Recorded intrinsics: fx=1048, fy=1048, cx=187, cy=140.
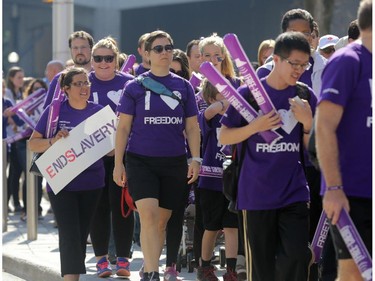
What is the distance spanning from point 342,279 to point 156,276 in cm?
296

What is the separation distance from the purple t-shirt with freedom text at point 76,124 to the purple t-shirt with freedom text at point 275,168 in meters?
2.31

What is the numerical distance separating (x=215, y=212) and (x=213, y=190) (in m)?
0.19

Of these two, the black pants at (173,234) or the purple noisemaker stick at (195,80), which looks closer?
the black pants at (173,234)

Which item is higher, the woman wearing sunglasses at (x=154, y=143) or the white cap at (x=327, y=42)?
the white cap at (x=327, y=42)

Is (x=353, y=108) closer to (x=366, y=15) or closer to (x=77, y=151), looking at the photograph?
(x=366, y=15)

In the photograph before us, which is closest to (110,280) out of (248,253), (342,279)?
(248,253)

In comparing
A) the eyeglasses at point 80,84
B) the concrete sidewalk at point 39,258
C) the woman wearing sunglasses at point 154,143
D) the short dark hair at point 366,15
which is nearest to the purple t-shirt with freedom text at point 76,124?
the eyeglasses at point 80,84

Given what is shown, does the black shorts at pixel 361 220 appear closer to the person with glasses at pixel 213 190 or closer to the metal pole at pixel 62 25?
the person with glasses at pixel 213 190

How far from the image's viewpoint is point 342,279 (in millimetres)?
5574

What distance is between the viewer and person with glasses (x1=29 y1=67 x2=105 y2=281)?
28.2 feet

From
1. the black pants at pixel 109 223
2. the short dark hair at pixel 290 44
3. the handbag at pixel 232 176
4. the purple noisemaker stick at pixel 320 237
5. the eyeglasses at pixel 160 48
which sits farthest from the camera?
the black pants at pixel 109 223

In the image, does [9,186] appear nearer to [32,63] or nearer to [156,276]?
[156,276]

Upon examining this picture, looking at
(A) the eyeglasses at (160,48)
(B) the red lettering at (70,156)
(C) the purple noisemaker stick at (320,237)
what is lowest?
(C) the purple noisemaker stick at (320,237)

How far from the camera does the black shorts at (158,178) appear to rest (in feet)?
27.0
